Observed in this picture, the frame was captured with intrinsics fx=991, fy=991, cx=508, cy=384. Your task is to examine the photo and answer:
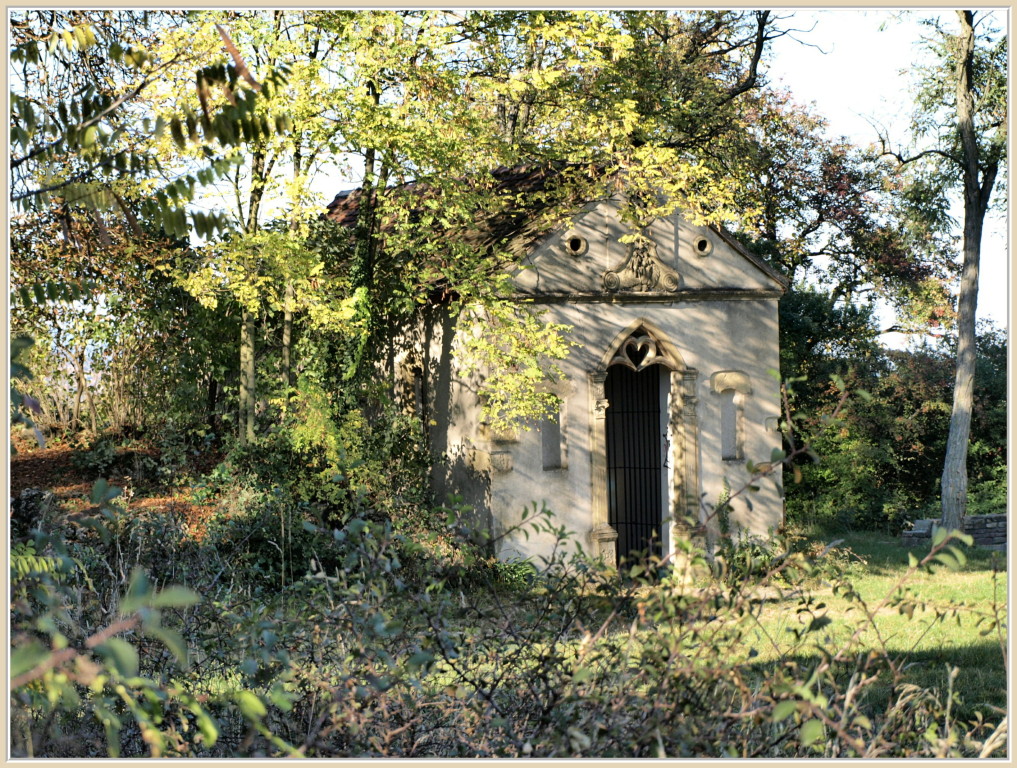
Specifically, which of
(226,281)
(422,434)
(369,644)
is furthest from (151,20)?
(369,644)

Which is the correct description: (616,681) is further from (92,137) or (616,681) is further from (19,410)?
(92,137)

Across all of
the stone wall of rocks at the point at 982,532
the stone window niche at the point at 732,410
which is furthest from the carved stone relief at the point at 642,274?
the stone wall of rocks at the point at 982,532

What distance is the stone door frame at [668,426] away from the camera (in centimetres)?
1223

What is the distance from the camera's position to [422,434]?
12.0m

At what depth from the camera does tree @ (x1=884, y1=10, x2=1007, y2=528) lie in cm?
1484

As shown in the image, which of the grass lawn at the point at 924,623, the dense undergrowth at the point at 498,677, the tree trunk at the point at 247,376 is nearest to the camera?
the dense undergrowth at the point at 498,677

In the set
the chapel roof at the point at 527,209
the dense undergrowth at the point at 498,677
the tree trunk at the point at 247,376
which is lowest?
the dense undergrowth at the point at 498,677

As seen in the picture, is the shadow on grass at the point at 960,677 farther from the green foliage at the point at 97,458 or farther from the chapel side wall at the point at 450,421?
the green foliage at the point at 97,458

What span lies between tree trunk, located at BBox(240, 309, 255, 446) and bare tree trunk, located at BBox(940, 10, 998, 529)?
10608 millimetres

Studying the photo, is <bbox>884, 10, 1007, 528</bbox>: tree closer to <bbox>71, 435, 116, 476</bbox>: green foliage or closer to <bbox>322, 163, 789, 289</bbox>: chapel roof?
<bbox>322, 163, 789, 289</bbox>: chapel roof

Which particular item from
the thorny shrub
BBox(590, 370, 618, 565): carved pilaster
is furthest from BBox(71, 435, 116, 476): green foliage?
the thorny shrub

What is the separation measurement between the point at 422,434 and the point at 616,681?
8108mm

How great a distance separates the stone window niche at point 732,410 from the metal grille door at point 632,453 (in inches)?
48.9

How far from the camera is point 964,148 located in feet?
49.9
